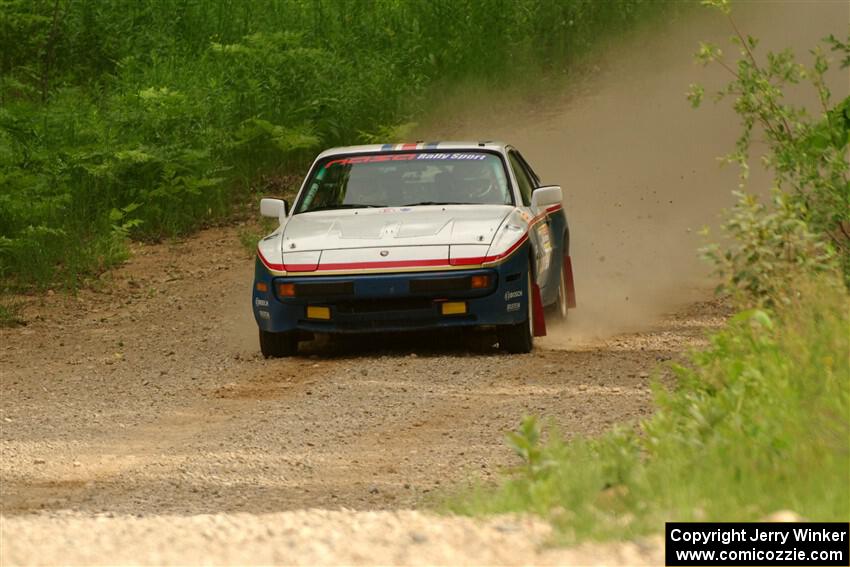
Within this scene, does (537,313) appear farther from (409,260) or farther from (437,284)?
(409,260)

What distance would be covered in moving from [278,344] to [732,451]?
6.17 metres

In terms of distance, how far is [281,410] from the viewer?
373 inches

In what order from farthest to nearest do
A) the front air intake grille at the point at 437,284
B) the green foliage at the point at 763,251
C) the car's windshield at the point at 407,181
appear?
the car's windshield at the point at 407,181 → the front air intake grille at the point at 437,284 → the green foliage at the point at 763,251

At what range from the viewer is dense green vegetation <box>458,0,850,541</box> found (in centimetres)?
534

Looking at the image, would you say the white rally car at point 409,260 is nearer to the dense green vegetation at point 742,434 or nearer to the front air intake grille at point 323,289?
the front air intake grille at point 323,289

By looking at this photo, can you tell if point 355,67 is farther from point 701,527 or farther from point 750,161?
point 701,527

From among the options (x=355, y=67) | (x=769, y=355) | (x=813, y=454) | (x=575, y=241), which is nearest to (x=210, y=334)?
(x=575, y=241)

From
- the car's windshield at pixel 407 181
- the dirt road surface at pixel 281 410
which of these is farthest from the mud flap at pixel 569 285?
the car's windshield at pixel 407 181

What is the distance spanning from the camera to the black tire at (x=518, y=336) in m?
11.2

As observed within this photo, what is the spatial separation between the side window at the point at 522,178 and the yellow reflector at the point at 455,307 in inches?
61.9

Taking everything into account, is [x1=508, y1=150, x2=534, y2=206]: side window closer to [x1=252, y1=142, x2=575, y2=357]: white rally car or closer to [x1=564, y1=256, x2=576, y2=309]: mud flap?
[x1=252, y1=142, x2=575, y2=357]: white rally car

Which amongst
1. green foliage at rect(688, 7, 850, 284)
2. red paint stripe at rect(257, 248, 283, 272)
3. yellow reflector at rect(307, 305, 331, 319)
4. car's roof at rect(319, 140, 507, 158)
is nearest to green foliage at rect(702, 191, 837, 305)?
green foliage at rect(688, 7, 850, 284)
